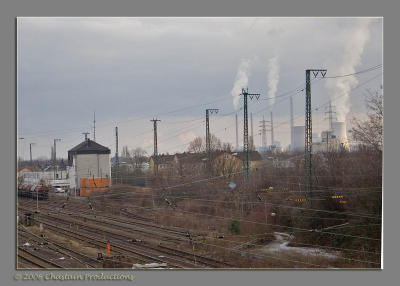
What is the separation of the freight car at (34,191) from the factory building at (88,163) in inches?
70.5

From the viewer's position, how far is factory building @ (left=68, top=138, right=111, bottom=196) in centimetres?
3177

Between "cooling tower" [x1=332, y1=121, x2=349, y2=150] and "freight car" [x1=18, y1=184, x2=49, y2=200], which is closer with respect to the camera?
"freight car" [x1=18, y1=184, x2=49, y2=200]

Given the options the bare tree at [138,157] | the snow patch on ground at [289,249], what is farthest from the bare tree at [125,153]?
the snow patch on ground at [289,249]

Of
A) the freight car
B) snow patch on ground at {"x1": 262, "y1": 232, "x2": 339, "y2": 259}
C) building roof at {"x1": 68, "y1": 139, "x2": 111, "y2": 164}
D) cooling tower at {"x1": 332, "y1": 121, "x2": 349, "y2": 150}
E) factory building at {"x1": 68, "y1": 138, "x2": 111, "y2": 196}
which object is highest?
cooling tower at {"x1": 332, "y1": 121, "x2": 349, "y2": 150}

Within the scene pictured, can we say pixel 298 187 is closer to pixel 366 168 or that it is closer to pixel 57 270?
pixel 366 168

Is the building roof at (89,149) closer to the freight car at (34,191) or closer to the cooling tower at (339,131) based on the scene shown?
the freight car at (34,191)

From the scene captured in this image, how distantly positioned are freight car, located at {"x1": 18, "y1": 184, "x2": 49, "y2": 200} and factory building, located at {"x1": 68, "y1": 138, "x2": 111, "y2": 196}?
179 centimetres

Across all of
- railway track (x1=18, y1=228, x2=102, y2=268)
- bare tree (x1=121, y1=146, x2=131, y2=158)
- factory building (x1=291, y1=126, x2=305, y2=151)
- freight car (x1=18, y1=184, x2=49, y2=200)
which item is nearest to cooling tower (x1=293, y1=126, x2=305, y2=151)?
factory building (x1=291, y1=126, x2=305, y2=151)

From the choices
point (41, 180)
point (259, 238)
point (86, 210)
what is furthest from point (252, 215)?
point (41, 180)

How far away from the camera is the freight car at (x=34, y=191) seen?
98.2ft

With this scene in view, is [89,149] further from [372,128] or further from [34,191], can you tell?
[372,128]

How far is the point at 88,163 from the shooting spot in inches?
1294

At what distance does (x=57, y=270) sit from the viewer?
1282cm

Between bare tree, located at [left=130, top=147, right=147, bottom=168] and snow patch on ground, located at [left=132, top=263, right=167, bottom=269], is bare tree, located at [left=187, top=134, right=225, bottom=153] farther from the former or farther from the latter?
snow patch on ground, located at [left=132, top=263, right=167, bottom=269]
